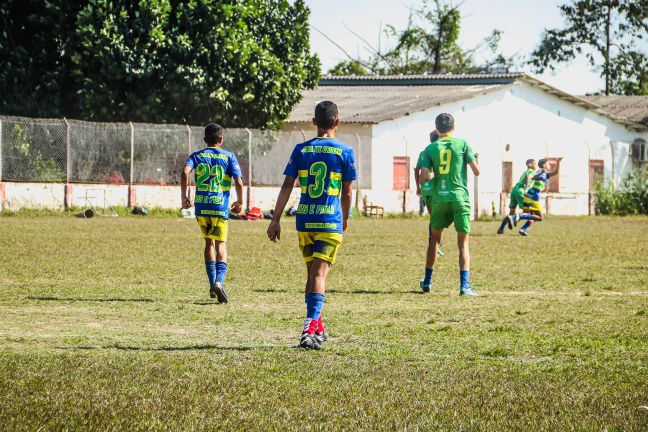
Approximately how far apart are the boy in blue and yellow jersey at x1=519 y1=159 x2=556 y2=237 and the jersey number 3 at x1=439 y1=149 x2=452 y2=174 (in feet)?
47.0

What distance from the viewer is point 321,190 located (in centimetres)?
905

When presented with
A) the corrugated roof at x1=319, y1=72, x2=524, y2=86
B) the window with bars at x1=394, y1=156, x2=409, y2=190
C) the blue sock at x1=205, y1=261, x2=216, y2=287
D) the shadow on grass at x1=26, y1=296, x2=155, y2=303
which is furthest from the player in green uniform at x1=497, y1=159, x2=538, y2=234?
the corrugated roof at x1=319, y1=72, x2=524, y2=86

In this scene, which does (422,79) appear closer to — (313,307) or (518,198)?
(518,198)

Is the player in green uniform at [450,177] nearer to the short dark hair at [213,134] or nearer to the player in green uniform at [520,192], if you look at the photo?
the short dark hair at [213,134]

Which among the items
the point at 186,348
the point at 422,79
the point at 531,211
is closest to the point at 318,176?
the point at 186,348

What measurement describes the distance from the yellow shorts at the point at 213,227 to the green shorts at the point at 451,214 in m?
2.49

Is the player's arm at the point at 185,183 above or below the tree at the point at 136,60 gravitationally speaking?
below

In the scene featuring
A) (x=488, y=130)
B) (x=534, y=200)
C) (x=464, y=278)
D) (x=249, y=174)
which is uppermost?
(x=488, y=130)

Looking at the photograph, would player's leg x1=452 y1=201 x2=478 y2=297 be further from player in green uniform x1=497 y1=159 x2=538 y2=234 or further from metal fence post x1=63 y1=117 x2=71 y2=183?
metal fence post x1=63 y1=117 x2=71 y2=183

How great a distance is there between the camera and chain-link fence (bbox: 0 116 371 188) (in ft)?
109

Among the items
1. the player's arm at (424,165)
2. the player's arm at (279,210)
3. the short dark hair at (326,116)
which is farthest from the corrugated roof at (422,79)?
the short dark hair at (326,116)

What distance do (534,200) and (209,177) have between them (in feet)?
55.6

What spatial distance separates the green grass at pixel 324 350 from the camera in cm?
629

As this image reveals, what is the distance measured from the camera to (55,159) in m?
34.3
